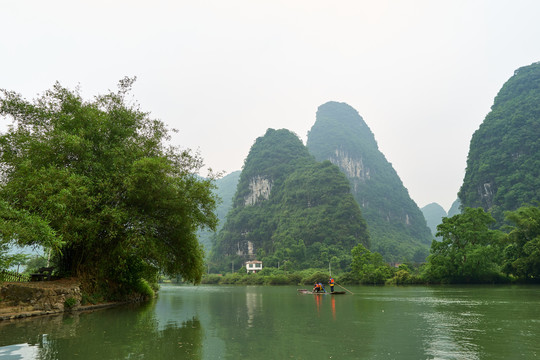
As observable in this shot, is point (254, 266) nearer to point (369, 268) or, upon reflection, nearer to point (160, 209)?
point (369, 268)

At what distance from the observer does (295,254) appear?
98.9 meters

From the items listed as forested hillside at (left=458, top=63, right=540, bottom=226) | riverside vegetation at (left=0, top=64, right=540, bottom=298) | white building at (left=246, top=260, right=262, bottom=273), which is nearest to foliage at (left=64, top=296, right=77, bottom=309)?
riverside vegetation at (left=0, top=64, right=540, bottom=298)

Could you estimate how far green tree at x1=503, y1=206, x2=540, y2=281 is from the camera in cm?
3875

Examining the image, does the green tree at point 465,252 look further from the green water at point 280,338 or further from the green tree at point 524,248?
the green water at point 280,338

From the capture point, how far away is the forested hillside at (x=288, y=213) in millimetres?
103000

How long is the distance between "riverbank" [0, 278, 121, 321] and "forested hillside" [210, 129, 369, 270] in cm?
7392

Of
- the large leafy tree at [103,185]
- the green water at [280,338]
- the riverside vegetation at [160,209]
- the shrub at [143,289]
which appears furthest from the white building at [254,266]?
the green water at [280,338]

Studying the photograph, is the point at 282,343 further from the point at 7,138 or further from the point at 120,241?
the point at 7,138

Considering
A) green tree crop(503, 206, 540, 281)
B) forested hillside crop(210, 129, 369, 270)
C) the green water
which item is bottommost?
the green water

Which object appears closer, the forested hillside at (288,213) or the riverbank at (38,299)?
the riverbank at (38,299)

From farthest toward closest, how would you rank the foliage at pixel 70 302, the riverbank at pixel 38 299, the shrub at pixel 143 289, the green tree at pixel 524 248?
1. the green tree at pixel 524 248
2. the shrub at pixel 143 289
3. the foliage at pixel 70 302
4. the riverbank at pixel 38 299

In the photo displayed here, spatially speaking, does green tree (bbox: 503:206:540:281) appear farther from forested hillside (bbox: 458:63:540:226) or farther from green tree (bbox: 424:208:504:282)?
forested hillside (bbox: 458:63:540:226)

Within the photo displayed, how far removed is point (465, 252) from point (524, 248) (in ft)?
20.6

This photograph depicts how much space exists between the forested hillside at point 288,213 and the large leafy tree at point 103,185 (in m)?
71.3
